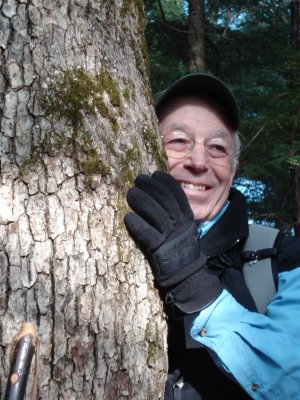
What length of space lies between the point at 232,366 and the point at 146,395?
1.39ft

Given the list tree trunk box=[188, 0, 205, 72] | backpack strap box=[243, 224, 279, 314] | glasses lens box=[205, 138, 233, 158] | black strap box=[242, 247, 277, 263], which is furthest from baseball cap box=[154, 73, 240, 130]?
tree trunk box=[188, 0, 205, 72]

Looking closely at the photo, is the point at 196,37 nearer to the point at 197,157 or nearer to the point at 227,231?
the point at 197,157

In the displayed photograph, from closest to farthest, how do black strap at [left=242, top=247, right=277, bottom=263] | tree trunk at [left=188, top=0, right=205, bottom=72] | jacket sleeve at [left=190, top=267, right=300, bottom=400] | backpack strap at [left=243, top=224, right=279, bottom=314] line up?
jacket sleeve at [left=190, top=267, right=300, bottom=400] < backpack strap at [left=243, top=224, right=279, bottom=314] < black strap at [left=242, top=247, right=277, bottom=263] < tree trunk at [left=188, top=0, right=205, bottom=72]

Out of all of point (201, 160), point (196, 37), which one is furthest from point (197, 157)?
point (196, 37)

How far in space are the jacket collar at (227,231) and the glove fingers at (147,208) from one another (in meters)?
0.76

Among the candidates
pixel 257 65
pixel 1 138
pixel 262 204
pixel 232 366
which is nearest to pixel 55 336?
pixel 1 138

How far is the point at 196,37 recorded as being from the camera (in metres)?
8.04

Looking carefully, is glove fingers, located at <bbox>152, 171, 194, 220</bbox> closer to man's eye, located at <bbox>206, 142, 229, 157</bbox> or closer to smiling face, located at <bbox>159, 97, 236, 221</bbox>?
smiling face, located at <bbox>159, 97, 236, 221</bbox>

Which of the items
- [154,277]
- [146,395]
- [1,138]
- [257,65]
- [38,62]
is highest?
[257,65]

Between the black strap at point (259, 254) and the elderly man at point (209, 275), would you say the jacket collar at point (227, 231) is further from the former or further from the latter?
the black strap at point (259, 254)

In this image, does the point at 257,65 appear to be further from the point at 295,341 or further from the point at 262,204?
the point at 295,341

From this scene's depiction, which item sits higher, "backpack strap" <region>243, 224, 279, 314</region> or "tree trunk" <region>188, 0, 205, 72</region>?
"tree trunk" <region>188, 0, 205, 72</region>

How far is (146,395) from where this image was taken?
5.49 ft

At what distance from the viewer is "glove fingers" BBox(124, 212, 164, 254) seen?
5.57ft
